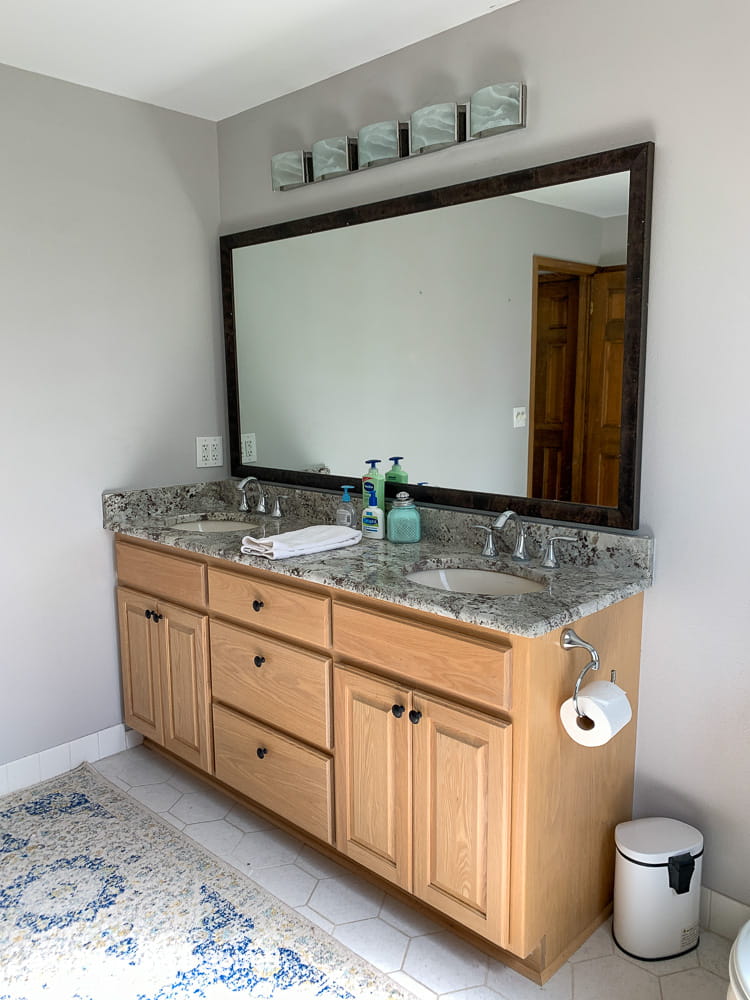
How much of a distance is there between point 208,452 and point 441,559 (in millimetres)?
1243

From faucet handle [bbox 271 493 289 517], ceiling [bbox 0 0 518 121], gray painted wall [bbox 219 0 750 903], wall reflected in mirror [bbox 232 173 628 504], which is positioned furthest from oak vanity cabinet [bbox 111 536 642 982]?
ceiling [bbox 0 0 518 121]

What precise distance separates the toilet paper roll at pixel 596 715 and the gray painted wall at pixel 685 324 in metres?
0.33

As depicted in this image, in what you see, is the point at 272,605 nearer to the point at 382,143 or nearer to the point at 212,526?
the point at 212,526

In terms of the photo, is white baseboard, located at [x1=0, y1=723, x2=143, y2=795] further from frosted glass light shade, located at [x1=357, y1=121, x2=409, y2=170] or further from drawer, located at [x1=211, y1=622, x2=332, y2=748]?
frosted glass light shade, located at [x1=357, y1=121, x2=409, y2=170]

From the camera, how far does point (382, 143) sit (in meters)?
2.28

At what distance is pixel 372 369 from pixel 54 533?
3.84 feet

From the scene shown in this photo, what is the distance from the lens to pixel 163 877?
2.08 m

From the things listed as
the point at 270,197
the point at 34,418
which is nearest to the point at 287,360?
the point at 270,197

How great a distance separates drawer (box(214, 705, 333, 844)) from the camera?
2041 mm

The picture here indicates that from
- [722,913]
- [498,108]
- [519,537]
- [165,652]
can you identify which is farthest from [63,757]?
[498,108]

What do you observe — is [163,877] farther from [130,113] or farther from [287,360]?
[130,113]

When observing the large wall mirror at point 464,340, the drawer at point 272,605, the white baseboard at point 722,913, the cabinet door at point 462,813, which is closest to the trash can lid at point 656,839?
the white baseboard at point 722,913

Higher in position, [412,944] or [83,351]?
[83,351]

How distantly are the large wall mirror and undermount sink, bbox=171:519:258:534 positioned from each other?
8.6 inches
